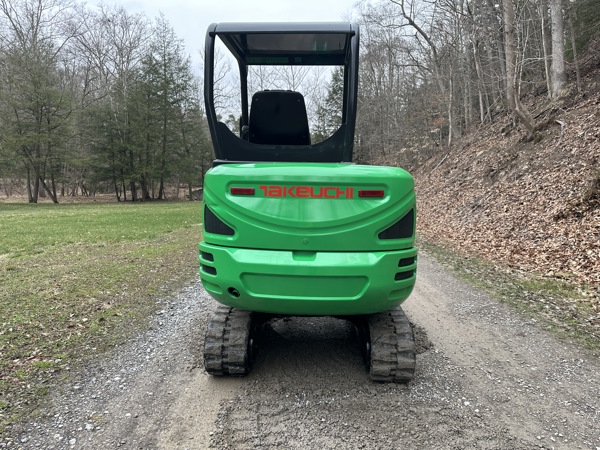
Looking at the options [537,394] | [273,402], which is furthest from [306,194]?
[537,394]

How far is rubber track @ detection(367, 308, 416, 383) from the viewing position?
2.91 m

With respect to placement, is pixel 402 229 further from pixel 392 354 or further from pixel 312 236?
pixel 392 354

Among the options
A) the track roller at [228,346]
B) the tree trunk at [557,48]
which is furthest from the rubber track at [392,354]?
the tree trunk at [557,48]

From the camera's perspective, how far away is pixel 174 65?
36.3 m

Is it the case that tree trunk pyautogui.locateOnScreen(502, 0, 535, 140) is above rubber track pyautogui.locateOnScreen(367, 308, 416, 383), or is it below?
above

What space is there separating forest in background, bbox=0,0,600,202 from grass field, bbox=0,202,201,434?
12.6m

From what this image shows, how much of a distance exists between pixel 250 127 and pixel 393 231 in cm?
220

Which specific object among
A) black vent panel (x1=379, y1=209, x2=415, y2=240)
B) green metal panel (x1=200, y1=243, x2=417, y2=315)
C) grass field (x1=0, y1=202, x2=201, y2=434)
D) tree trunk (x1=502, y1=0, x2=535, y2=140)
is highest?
tree trunk (x1=502, y1=0, x2=535, y2=140)

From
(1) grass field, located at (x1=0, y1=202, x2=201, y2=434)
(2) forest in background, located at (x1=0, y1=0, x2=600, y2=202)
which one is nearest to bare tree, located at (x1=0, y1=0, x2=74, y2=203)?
(2) forest in background, located at (x1=0, y1=0, x2=600, y2=202)

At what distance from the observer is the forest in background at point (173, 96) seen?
18062 millimetres

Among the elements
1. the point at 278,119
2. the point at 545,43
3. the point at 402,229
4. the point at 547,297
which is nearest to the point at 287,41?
the point at 278,119

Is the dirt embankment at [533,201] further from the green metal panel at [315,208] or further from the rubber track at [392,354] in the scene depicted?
the green metal panel at [315,208]

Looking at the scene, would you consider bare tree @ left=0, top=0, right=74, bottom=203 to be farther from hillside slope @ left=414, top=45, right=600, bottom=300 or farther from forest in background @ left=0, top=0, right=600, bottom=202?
hillside slope @ left=414, top=45, right=600, bottom=300

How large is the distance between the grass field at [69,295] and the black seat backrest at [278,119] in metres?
2.54
